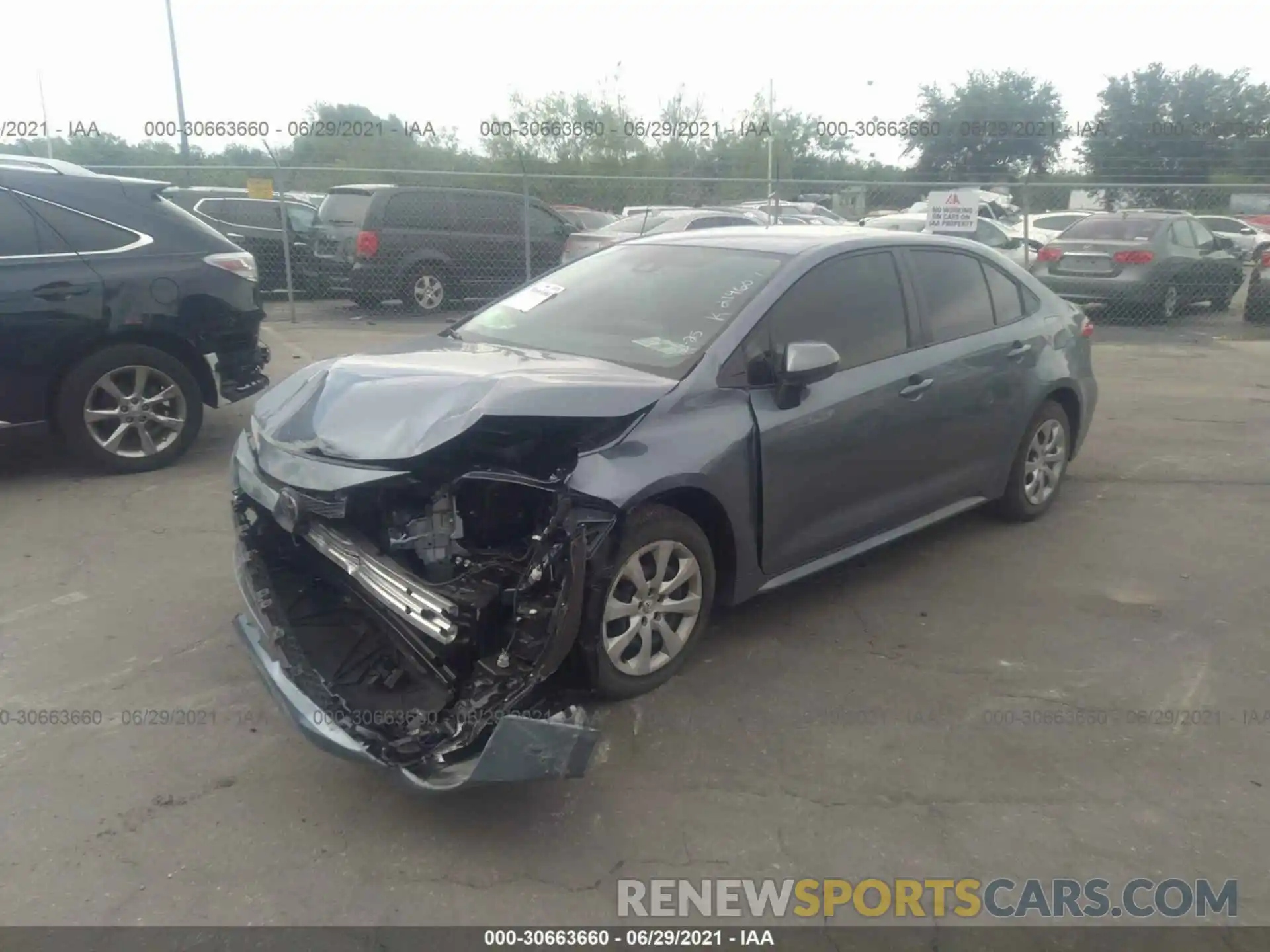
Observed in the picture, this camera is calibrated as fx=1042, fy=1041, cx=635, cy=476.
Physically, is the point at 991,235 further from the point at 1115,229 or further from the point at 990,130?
the point at 990,130

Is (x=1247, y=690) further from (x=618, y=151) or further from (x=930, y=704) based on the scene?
(x=618, y=151)

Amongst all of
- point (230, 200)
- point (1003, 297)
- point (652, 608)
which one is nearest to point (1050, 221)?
point (230, 200)

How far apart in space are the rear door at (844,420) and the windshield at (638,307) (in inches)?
9.1

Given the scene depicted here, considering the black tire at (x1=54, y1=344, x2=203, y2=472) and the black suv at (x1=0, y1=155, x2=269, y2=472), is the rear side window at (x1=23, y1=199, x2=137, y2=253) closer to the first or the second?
the black suv at (x1=0, y1=155, x2=269, y2=472)

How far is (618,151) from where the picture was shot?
25.0 meters

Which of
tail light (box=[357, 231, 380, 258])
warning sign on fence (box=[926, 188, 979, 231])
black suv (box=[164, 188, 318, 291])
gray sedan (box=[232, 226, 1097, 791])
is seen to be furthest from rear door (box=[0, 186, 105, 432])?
warning sign on fence (box=[926, 188, 979, 231])

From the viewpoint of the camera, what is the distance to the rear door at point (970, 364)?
16.4ft

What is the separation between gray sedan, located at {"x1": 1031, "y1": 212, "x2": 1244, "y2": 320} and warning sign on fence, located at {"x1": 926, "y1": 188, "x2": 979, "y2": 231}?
1.51 metres

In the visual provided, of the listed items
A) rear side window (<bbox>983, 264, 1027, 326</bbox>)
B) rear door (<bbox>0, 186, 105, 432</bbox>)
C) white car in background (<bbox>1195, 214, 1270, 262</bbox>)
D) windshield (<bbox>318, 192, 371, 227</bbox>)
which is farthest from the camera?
white car in background (<bbox>1195, 214, 1270, 262</bbox>)

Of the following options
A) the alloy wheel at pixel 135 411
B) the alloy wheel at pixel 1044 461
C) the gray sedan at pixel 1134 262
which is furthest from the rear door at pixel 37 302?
the gray sedan at pixel 1134 262

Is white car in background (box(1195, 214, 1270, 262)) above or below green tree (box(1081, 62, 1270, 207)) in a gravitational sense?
below

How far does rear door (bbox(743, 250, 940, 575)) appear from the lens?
4188 mm

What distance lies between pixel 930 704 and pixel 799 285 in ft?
5.91

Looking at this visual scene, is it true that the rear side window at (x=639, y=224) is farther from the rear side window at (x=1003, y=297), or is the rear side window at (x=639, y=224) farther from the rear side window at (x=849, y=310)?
the rear side window at (x=849, y=310)
